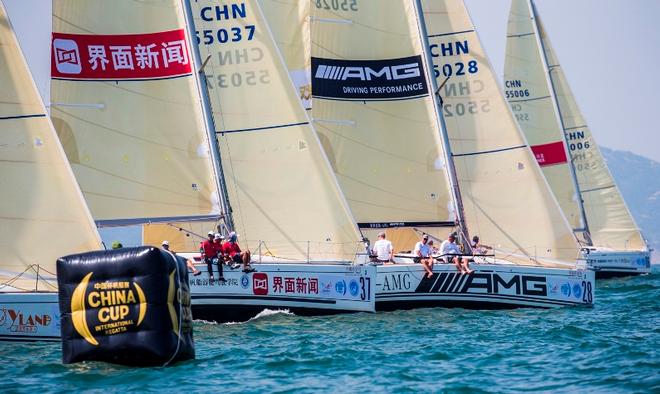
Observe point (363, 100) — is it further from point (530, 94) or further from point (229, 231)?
point (530, 94)

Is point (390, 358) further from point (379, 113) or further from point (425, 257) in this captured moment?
point (379, 113)

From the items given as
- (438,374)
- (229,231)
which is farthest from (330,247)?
(438,374)

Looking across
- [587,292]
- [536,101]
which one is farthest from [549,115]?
[587,292]

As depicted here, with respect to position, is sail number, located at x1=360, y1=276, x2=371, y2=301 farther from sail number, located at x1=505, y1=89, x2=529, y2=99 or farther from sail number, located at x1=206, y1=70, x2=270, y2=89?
sail number, located at x1=505, y1=89, x2=529, y2=99

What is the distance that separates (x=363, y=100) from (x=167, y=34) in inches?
215

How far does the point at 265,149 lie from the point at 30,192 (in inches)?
258

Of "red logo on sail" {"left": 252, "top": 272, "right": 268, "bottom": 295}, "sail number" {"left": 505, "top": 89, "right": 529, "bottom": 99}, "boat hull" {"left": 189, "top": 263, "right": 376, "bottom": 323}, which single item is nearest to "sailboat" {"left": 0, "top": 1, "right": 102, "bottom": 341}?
"boat hull" {"left": 189, "top": 263, "right": 376, "bottom": 323}

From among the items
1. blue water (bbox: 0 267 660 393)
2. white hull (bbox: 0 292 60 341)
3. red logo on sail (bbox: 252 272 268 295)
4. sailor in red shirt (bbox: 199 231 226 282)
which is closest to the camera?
blue water (bbox: 0 267 660 393)

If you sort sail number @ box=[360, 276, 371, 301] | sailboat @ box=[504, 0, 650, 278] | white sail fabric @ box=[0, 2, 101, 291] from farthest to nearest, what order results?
sailboat @ box=[504, 0, 650, 278] → sail number @ box=[360, 276, 371, 301] → white sail fabric @ box=[0, 2, 101, 291]

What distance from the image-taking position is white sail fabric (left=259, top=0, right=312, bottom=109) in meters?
29.0

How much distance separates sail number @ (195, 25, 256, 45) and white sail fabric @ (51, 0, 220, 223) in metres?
0.51

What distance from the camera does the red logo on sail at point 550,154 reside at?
41.3 meters

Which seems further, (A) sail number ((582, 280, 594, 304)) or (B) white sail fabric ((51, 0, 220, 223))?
(A) sail number ((582, 280, 594, 304))

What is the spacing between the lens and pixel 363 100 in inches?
1109
